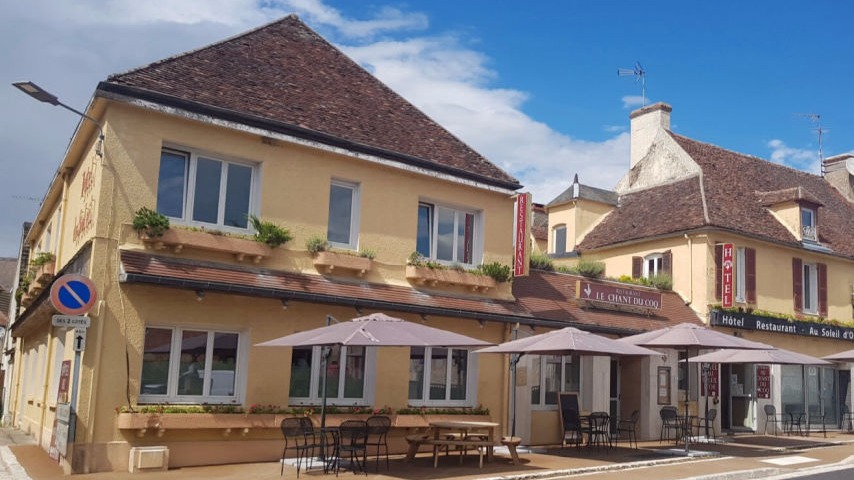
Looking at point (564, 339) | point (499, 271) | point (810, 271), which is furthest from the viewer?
point (810, 271)

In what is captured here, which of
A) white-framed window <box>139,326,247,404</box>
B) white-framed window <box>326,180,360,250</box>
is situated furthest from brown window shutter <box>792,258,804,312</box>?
white-framed window <box>139,326,247,404</box>

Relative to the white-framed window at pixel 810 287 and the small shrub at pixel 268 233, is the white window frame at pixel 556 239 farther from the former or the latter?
the small shrub at pixel 268 233

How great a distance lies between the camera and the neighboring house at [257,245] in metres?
12.9

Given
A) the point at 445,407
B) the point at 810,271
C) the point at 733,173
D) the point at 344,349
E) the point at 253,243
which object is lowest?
the point at 445,407

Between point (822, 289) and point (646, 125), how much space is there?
784cm

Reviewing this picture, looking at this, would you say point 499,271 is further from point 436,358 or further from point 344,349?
point 344,349

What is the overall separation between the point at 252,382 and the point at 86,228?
3.92m

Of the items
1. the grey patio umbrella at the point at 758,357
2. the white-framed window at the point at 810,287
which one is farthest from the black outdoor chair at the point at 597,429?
the white-framed window at the point at 810,287

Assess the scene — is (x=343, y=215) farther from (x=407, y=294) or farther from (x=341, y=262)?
(x=407, y=294)

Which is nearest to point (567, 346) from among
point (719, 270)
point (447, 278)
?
point (447, 278)

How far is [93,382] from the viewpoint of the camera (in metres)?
12.4

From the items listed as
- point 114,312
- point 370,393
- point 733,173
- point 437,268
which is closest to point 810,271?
point 733,173

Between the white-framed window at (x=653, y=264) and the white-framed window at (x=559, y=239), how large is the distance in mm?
3755

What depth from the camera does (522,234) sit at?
1792cm
